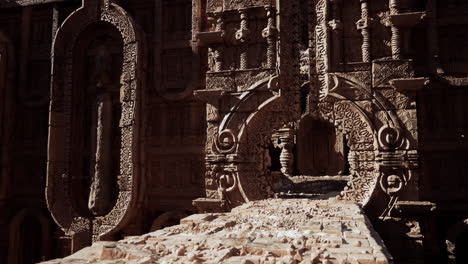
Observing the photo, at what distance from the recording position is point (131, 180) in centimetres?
782

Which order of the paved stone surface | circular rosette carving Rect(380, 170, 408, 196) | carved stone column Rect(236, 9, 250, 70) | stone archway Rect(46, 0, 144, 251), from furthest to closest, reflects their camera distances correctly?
stone archway Rect(46, 0, 144, 251), carved stone column Rect(236, 9, 250, 70), circular rosette carving Rect(380, 170, 408, 196), the paved stone surface

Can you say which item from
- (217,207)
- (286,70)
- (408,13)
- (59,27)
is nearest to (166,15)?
(59,27)

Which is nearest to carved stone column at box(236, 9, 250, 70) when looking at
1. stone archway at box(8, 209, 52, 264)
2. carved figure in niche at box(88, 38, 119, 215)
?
carved figure in niche at box(88, 38, 119, 215)

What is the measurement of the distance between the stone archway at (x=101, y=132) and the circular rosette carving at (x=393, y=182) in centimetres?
491

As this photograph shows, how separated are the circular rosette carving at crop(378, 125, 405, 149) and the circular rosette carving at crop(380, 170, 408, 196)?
1.52ft

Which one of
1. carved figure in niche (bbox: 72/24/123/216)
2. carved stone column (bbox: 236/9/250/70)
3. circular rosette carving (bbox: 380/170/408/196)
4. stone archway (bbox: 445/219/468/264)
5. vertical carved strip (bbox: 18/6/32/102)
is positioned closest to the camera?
circular rosette carving (bbox: 380/170/408/196)

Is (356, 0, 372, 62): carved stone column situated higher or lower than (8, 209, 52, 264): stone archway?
higher

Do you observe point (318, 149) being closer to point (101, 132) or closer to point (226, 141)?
point (226, 141)

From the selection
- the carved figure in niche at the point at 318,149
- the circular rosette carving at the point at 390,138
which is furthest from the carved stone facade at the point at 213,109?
the carved figure in niche at the point at 318,149

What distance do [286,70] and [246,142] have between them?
5.36 feet

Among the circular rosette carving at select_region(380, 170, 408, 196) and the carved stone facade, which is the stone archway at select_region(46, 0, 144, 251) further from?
the circular rosette carving at select_region(380, 170, 408, 196)

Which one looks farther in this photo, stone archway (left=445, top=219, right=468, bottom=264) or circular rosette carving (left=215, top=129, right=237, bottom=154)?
circular rosette carving (left=215, top=129, right=237, bottom=154)

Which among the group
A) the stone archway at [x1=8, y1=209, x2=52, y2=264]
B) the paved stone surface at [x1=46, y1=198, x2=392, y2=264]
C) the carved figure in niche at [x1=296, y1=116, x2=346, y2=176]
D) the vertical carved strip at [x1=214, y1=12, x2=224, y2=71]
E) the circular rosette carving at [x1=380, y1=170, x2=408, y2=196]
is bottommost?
the stone archway at [x1=8, y1=209, x2=52, y2=264]

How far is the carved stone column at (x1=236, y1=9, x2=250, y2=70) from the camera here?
7.43 metres
